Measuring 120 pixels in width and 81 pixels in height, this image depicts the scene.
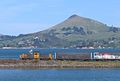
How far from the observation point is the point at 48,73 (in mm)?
108875

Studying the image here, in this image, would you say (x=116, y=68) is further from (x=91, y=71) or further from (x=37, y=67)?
(x=37, y=67)

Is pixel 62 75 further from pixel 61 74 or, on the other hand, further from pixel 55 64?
pixel 55 64

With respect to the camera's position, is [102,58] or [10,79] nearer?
[10,79]

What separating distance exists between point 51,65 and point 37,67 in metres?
3.17

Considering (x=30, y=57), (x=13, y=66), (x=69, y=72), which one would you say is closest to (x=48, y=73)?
(x=69, y=72)

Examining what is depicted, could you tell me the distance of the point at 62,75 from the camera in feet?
340

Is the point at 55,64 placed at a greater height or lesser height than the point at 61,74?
greater

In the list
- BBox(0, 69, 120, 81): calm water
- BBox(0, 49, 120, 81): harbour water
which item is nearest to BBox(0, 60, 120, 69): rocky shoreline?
BBox(0, 49, 120, 81): harbour water

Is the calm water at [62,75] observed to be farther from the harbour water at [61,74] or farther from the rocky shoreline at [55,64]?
the rocky shoreline at [55,64]

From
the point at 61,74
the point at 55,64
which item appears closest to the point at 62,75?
the point at 61,74

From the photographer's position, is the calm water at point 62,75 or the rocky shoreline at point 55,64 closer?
the calm water at point 62,75

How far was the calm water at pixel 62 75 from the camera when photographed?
95750 mm

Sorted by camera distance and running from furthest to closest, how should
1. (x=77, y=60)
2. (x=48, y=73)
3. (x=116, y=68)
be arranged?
1. (x=77, y=60)
2. (x=116, y=68)
3. (x=48, y=73)

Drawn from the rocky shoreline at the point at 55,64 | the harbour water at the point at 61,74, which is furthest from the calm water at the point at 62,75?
the rocky shoreline at the point at 55,64
